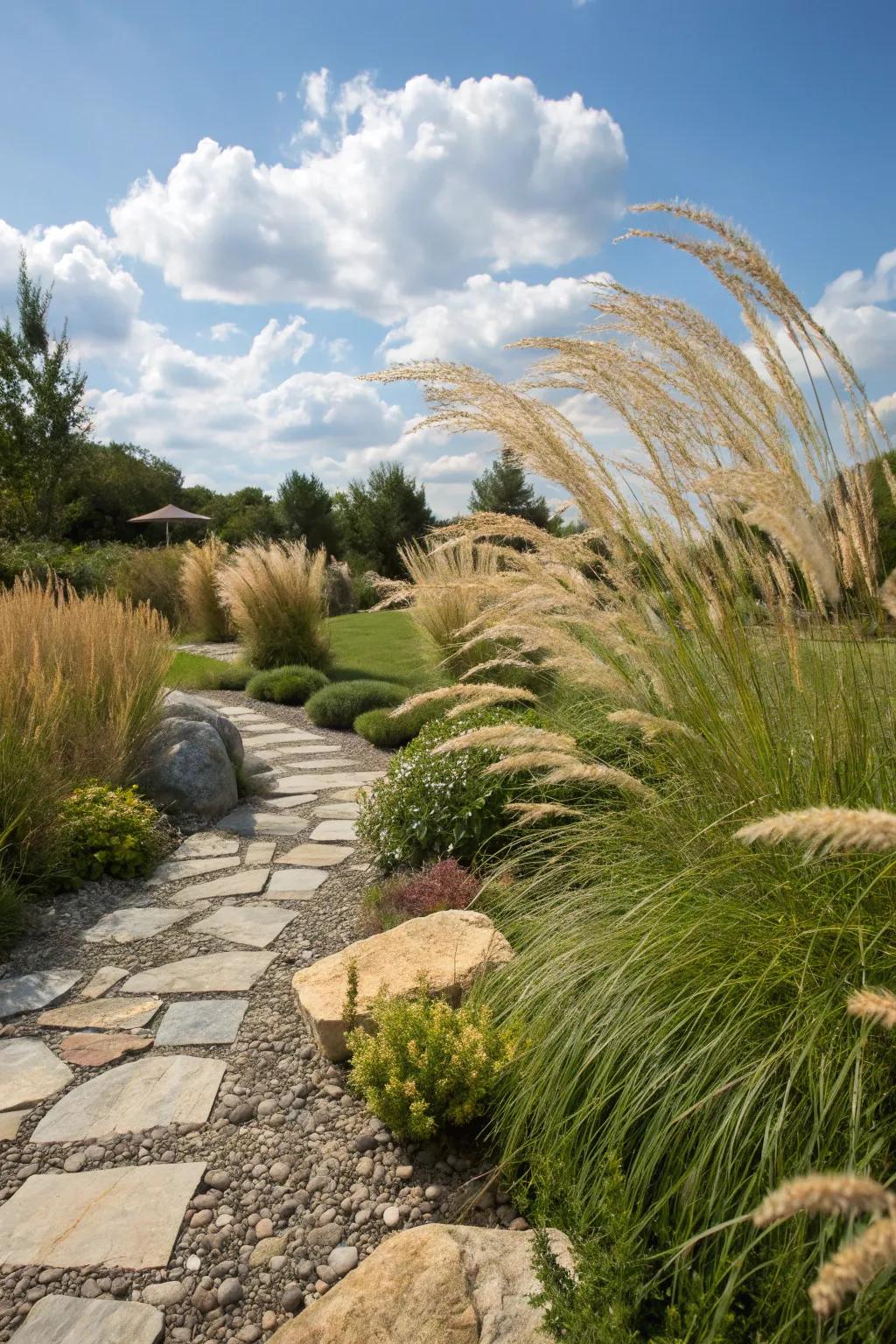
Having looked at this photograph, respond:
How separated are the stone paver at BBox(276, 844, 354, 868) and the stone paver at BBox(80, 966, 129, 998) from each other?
1.29 m

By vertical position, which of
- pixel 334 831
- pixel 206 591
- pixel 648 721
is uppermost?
pixel 206 591

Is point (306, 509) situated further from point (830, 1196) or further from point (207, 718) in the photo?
point (830, 1196)

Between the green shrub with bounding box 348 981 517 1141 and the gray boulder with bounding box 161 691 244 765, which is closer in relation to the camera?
the green shrub with bounding box 348 981 517 1141

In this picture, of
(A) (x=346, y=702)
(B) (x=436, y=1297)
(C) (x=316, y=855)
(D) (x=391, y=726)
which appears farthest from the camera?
(A) (x=346, y=702)

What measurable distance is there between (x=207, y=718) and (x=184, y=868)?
5.34 feet

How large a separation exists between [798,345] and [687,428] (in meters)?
0.33

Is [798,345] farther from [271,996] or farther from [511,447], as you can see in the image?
[271,996]

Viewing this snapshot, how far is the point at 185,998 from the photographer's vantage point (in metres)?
3.22

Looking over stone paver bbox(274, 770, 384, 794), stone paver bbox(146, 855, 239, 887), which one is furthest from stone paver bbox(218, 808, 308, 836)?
stone paver bbox(274, 770, 384, 794)

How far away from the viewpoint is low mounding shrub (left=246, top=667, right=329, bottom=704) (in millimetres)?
9609

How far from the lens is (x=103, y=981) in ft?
11.1

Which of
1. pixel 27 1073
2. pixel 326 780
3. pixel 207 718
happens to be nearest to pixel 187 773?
pixel 207 718

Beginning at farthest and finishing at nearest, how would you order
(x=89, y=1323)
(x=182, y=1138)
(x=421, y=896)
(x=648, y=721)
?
1. (x=421, y=896)
2. (x=182, y=1138)
3. (x=648, y=721)
4. (x=89, y=1323)

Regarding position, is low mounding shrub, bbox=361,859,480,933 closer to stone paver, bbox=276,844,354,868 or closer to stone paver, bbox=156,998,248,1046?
stone paver, bbox=156,998,248,1046
